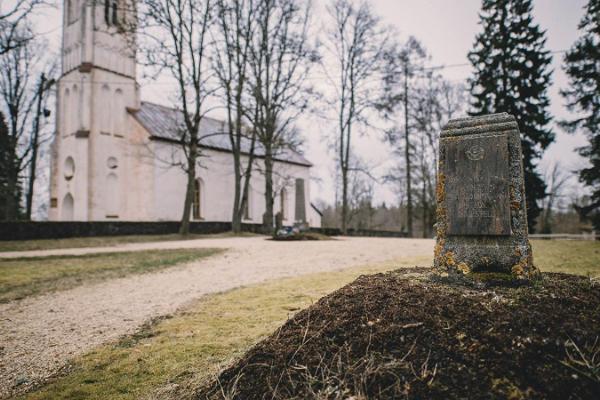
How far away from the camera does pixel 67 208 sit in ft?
81.5

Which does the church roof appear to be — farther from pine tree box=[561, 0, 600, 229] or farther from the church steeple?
pine tree box=[561, 0, 600, 229]

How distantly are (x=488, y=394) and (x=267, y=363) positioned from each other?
4.59ft

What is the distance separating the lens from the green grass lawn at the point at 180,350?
3.03 meters

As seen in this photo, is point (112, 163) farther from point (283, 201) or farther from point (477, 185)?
point (477, 185)

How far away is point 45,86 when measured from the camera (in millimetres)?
27609

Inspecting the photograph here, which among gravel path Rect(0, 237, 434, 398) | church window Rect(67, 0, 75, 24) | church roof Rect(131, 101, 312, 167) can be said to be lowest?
gravel path Rect(0, 237, 434, 398)

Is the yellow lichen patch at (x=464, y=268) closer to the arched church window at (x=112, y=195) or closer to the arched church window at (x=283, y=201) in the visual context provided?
the arched church window at (x=112, y=195)

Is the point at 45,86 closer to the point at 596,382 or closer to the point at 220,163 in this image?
the point at 220,163

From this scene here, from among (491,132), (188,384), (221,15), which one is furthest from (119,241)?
(491,132)

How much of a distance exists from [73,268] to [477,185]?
30.6 feet

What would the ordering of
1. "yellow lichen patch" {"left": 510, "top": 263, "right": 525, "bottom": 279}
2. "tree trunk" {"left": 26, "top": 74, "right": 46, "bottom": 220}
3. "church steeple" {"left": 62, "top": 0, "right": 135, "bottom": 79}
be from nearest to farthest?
"yellow lichen patch" {"left": 510, "top": 263, "right": 525, "bottom": 279} < "church steeple" {"left": 62, "top": 0, "right": 135, "bottom": 79} < "tree trunk" {"left": 26, "top": 74, "right": 46, "bottom": 220}

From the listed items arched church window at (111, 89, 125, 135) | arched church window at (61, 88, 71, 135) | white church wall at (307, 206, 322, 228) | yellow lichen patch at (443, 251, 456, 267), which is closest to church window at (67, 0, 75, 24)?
arched church window at (61, 88, 71, 135)

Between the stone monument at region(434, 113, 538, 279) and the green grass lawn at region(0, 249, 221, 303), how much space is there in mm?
A: 7111

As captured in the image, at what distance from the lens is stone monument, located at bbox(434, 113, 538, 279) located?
367 cm
